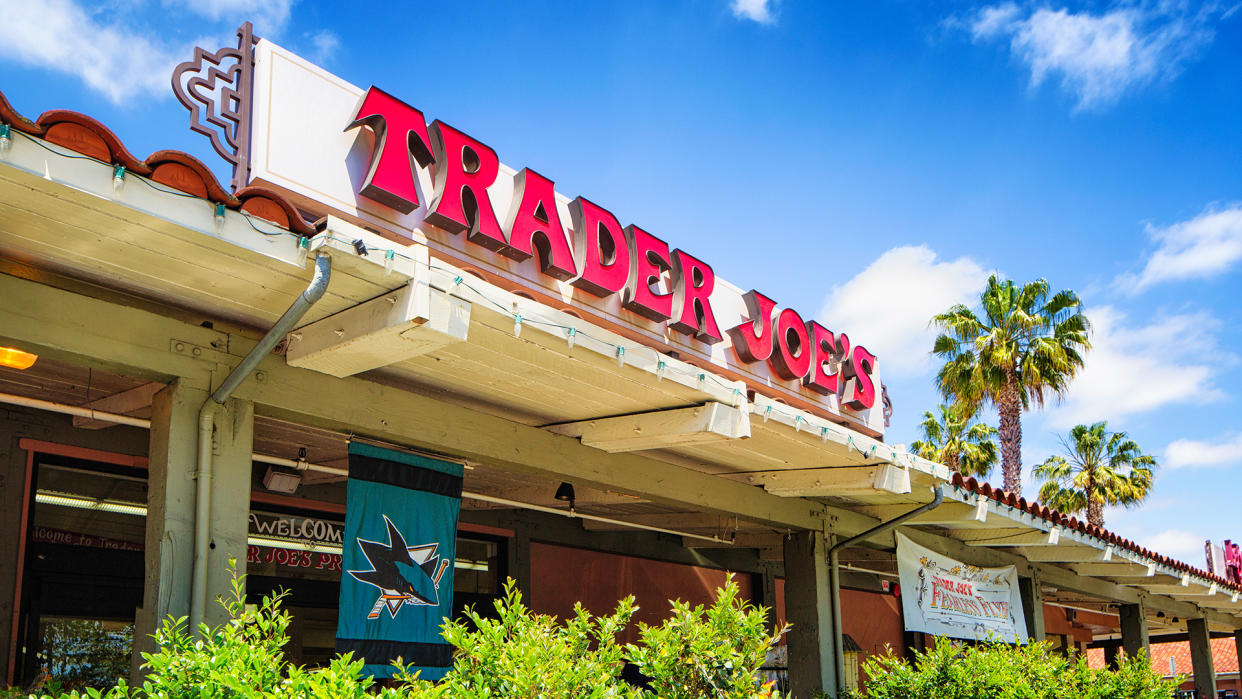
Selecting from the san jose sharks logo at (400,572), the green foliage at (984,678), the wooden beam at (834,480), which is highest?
the wooden beam at (834,480)

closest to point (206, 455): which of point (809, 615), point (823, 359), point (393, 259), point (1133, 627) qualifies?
point (393, 259)

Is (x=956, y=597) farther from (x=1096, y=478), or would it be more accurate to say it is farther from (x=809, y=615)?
(x=1096, y=478)

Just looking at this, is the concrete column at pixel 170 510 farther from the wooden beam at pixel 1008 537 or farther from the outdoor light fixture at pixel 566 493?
the wooden beam at pixel 1008 537

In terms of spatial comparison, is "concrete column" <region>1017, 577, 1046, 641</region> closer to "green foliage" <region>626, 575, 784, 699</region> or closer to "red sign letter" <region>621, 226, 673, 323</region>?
"red sign letter" <region>621, 226, 673, 323</region>

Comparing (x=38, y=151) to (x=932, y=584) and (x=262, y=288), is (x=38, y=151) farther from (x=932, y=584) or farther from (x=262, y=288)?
(x=932, y=584)

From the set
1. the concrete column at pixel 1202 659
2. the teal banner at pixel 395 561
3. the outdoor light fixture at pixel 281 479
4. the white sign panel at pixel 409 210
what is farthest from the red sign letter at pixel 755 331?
the concrete column at pixel 1202 659

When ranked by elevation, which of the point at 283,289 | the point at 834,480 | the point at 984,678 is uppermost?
the point at 283,289

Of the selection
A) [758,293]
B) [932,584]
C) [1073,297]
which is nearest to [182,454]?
[758,293]

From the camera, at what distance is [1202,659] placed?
73.8 ft

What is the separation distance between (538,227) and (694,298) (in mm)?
2104

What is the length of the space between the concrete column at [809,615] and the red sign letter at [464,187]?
215 inches

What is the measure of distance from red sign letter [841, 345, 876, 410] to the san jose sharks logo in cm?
597

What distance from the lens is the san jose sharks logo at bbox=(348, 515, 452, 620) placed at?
6.45m

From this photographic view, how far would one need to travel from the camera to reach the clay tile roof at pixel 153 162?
393 centimetres
